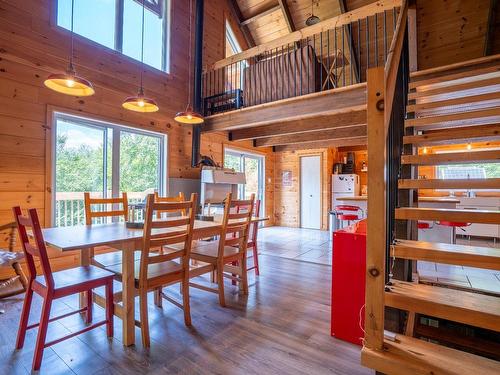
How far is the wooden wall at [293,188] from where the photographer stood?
696 centimetres

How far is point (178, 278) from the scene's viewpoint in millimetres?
Result: 2012

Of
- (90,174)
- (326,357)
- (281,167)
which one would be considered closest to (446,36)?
(281,167)

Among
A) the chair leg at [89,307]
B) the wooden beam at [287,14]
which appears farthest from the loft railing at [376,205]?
the wooden beam at [287,14]

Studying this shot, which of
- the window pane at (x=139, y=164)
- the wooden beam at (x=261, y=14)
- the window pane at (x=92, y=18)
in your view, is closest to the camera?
the window pane at (x=92, y=18)

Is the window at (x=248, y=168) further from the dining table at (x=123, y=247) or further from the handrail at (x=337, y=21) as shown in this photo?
the dining table at (x=123, y=247)

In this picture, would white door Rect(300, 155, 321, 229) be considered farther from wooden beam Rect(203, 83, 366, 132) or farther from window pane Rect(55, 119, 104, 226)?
window pane Rect(55, 119, 104, 226)

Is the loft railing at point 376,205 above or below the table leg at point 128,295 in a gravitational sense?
above

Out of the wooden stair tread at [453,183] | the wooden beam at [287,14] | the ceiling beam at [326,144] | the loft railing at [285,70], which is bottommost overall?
the wooden stair tread at [453,183]

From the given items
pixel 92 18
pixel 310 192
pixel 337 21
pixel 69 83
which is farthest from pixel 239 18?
pixel 69 83

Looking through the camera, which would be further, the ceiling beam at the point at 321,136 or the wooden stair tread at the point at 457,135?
the ceiling beam at the point at 321,136

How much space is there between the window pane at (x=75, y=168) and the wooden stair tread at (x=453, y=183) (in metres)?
3.59

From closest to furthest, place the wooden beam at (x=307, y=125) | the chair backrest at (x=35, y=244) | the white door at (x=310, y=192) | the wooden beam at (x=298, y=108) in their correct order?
the chair backrest at (x=35, y=244)
the wooden beam at (x=298, y=108)
the wooden beam at (x=307, y=125)
the white door at (x=310, y=192)

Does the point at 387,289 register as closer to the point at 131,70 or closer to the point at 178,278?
the point at 178,278

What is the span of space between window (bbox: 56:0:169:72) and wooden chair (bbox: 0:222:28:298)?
2.51 metres
